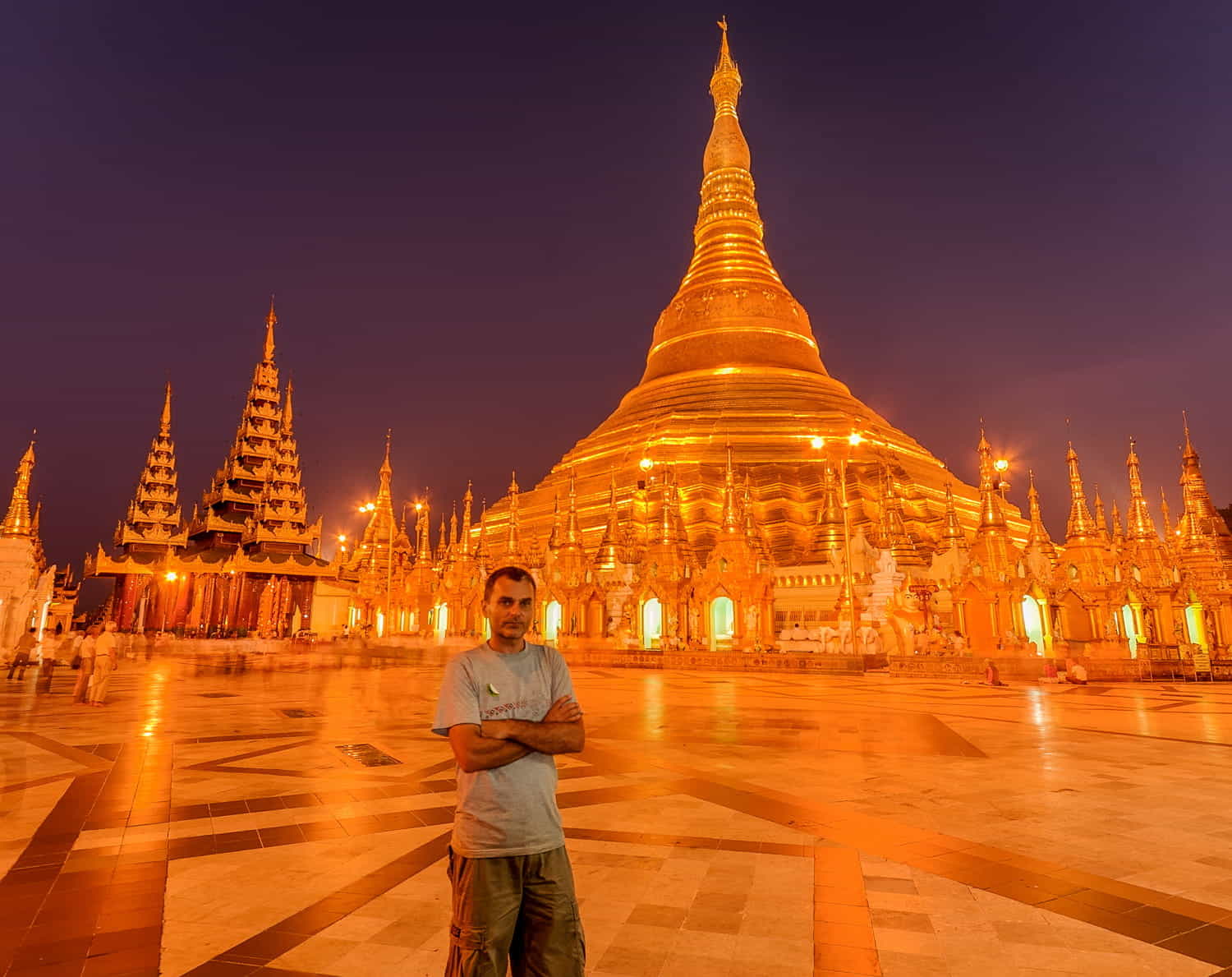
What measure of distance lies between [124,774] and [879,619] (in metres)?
22.7

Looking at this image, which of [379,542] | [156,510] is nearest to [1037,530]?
[379,542]

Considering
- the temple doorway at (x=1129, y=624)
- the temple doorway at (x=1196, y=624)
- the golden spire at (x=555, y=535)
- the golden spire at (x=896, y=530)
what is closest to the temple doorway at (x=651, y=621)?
the golden spire at (x=555, y=535)

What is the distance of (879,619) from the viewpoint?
2527 centimetres

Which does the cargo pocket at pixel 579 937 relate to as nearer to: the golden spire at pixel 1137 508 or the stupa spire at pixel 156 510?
the golden spire at pixel 1137 508

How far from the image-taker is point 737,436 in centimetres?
3769

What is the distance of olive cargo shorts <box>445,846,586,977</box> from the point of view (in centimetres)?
229

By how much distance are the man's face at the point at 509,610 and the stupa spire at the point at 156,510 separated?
56844 millimetres

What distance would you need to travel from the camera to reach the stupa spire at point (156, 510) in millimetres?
50656

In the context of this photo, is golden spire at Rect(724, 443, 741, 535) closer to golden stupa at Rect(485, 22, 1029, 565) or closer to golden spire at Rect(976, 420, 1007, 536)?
golden stupa at Rect(485, 22, 1029, 565)

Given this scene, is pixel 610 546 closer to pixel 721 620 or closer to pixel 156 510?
pixel 721 620

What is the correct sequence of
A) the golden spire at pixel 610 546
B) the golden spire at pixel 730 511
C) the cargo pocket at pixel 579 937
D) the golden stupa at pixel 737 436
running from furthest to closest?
the golden stupa at pixel 737 436, the golden spire at pixel 610 546, the golden spire at pixel 730 511, the cargo pocket at pixel 579 937

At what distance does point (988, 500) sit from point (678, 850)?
Result: 2508cm

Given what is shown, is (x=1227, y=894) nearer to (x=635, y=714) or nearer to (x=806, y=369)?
(x=635, y=714)

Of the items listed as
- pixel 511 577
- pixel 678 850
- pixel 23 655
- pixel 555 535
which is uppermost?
pixel 555 535
